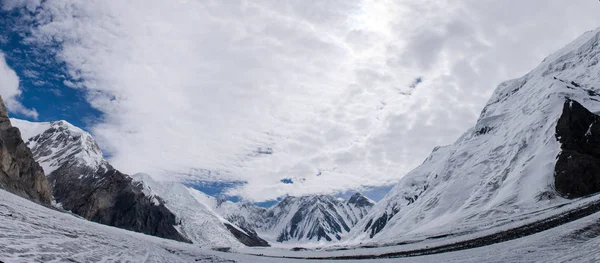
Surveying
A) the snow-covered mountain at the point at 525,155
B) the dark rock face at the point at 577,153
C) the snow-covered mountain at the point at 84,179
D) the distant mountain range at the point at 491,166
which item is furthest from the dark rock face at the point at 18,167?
the dark rock face at the point at 577,153

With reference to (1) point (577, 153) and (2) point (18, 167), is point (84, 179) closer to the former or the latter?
(2) point (18, 167)

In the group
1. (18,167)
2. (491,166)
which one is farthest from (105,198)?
(491,166)

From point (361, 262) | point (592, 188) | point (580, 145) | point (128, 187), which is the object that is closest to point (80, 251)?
point (361, 262)

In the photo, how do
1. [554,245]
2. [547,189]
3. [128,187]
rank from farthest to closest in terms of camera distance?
[128,187]
[547,189]
[554,245]

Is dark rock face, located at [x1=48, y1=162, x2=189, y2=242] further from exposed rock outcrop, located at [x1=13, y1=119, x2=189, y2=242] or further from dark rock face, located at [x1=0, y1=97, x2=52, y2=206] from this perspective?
dark rock face, located at [x1=0, y1=97, x2=52, y2=206]

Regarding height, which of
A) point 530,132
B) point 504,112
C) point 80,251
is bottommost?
point 80,251

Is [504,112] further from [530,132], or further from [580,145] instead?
[580,145]

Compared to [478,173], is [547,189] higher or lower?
lower
